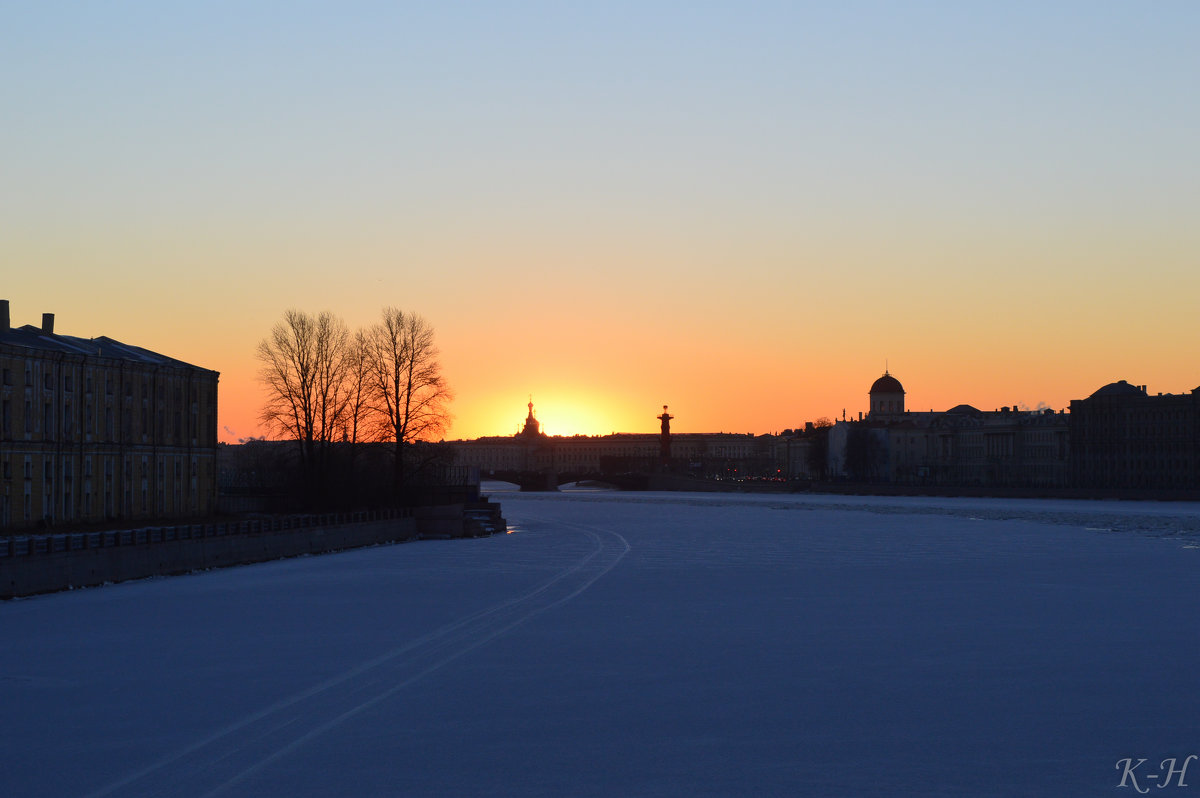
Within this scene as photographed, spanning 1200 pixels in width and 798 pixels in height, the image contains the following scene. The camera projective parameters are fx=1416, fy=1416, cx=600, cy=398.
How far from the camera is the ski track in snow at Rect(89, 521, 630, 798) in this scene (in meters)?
12.7

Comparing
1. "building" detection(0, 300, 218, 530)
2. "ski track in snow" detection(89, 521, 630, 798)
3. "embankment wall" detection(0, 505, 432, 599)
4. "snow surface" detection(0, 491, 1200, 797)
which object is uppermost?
"building" detection(0, 300, 218, 530)

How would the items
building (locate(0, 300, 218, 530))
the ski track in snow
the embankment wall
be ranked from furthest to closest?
building (locate(0, 300, 218, 530)) → the embankment wall → the ski track in snow

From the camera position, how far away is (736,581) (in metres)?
37.1

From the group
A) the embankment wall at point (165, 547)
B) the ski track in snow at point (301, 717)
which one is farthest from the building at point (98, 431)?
the ski track in snow at point (301, 717)

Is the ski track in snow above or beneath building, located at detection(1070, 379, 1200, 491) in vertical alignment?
beneath

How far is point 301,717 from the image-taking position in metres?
15.8

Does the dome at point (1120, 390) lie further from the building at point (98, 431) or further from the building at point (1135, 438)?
the building at point (98, 431)

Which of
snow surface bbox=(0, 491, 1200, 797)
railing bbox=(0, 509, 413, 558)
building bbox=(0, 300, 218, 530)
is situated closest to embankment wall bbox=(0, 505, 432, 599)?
railing bbox=(0, 509, 413, 558)

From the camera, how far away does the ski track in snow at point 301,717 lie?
12703 millimetres

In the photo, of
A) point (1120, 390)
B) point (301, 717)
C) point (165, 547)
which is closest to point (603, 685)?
point (301, 717)

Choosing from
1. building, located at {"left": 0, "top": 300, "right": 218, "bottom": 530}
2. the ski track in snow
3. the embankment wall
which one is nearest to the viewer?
the ski track in snow

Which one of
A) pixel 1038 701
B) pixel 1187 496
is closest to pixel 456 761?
pixel 1038 701

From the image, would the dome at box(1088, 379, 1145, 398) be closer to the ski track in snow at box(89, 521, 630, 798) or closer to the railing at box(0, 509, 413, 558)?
the railing at box(0, 509, 413, 558)

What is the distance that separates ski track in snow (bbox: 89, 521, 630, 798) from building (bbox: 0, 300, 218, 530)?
32.3 meters
